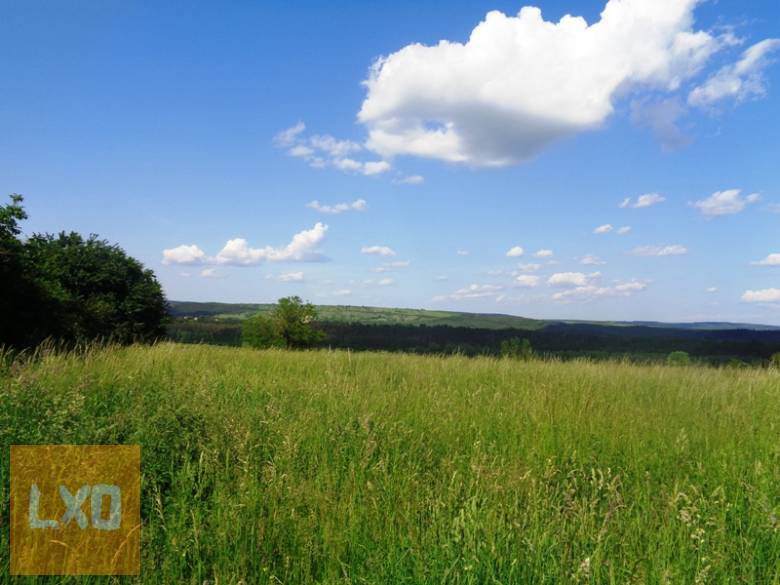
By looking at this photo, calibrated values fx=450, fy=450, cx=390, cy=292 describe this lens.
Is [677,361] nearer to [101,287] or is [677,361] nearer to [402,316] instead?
[101,287]

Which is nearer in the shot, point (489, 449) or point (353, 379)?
point (489, 449)

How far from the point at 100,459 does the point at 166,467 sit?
1.54 ft

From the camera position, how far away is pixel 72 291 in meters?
13.9

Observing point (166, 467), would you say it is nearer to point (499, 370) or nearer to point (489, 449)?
point (489, 449)

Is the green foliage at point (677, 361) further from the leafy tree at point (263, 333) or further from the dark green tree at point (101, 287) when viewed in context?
the leafy tree at point (263, 333)

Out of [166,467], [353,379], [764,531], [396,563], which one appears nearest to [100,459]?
[166,467]

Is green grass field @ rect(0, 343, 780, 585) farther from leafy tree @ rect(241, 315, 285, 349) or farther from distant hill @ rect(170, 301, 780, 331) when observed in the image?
distant hill @ rect(170, 301, 780, 331)

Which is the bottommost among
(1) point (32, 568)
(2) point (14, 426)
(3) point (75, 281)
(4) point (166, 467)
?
(1) point (32, 568)

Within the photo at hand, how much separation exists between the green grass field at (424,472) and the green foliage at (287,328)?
17.9 metres

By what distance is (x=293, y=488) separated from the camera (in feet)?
9.88

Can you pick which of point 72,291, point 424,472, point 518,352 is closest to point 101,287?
point 72,291

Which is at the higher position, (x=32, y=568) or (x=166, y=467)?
(x=166, y=467)

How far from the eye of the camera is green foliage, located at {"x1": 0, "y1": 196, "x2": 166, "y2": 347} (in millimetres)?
10438

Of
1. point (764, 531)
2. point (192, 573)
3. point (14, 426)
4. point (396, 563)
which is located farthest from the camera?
point (14, 426)
